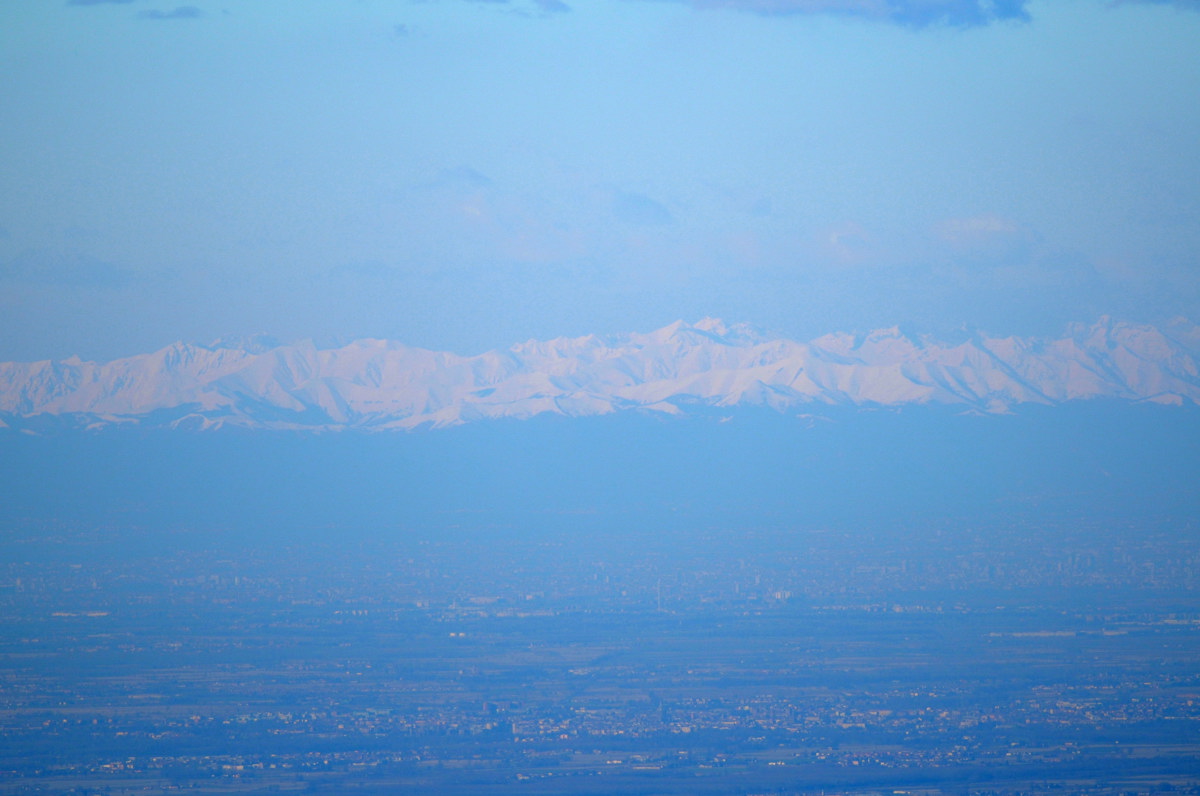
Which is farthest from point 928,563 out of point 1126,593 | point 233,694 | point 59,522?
point 59,522

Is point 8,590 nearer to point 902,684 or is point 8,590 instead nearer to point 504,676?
point 504,676

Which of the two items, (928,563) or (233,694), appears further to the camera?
(928,563)

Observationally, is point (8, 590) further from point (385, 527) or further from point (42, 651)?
point (385, 527)

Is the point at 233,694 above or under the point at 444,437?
above

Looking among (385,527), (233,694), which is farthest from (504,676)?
(385,527)

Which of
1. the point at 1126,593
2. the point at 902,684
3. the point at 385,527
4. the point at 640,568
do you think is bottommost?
the point at 385,527

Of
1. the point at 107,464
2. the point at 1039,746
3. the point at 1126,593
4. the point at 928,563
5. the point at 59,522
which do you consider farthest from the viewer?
the point at 107,464

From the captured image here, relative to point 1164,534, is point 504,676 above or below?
above

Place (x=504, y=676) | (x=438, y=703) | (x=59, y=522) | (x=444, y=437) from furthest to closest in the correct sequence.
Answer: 1. (x=444, y=437)
2. (x=59, y=522)
3. (x=504, y=676)
4. (x=438, y=703)

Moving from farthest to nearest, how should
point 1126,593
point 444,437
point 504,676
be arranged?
point 444,437
point 1126,593
point 504,676
